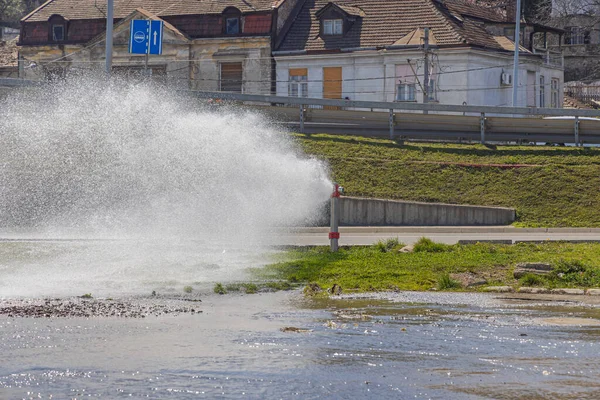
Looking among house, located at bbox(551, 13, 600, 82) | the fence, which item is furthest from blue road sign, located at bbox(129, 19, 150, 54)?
house, located at bbox(551, 13, 600, 82)

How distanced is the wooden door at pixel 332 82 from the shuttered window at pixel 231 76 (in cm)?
482

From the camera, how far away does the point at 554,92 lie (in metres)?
65.5

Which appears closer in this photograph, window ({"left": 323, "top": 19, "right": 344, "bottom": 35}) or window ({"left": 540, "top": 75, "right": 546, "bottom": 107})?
window ({"left": 323, "top": 19, "right": 344, "bottom": 35})

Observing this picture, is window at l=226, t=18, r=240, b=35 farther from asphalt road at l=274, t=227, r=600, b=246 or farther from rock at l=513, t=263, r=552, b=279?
rock at l=513, t=263, r=552, b=279

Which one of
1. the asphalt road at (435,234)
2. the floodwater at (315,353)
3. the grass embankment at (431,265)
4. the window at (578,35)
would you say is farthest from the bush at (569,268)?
the window at (578,35)

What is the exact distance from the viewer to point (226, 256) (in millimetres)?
19906

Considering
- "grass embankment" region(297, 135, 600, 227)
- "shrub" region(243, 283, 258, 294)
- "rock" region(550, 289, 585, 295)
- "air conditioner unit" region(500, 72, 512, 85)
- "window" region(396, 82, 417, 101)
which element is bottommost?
"shrub" region(243, 283, 258, 294)

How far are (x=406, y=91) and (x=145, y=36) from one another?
14.0 m

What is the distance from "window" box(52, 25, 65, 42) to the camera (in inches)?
2552

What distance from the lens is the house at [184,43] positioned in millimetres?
60875

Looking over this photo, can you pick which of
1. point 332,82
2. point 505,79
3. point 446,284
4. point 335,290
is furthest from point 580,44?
point 335,290

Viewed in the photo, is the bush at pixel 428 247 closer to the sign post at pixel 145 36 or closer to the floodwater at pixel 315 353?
the floodwater at pixel 315 353

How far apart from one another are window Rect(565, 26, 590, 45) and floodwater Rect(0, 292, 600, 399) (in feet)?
211

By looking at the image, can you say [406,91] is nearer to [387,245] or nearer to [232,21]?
[232,21]
